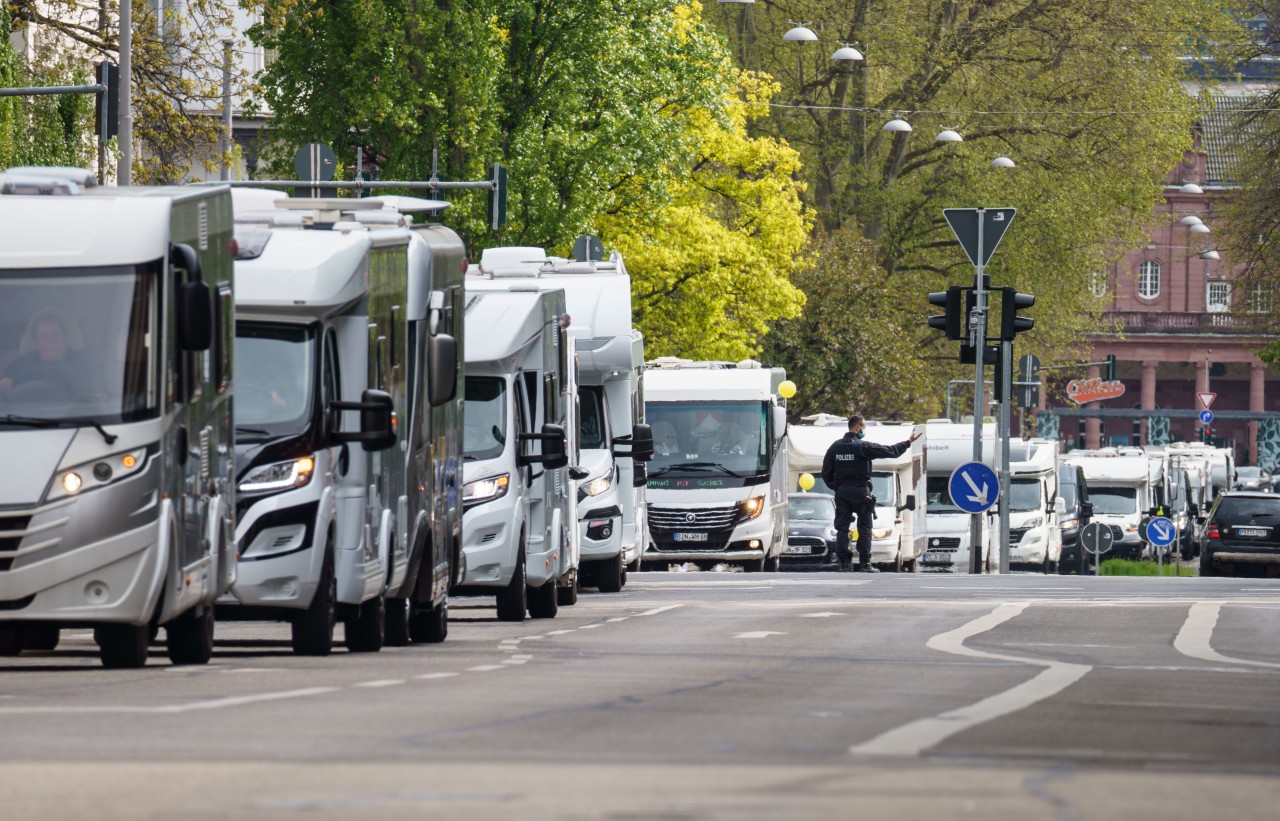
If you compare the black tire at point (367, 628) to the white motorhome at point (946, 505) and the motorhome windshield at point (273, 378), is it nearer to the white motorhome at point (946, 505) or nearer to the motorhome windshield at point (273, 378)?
the motorhome windshield at point (273, 378)

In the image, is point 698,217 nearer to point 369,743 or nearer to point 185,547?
point 185,547

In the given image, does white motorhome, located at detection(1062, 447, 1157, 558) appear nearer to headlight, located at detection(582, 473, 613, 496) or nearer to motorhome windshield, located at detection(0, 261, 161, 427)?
headlight, located at detection(582, 473, 613, 496)

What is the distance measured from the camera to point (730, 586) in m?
32.1

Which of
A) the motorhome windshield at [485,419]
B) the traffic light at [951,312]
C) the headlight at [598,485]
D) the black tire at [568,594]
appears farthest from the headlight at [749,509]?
the motorhome windshield at [485,419]

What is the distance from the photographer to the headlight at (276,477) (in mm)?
17297

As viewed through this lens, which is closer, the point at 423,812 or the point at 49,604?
the point at 423,812

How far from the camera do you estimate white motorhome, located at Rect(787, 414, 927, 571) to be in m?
45.7

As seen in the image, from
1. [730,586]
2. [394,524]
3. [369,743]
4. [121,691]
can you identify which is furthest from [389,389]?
[730,586]

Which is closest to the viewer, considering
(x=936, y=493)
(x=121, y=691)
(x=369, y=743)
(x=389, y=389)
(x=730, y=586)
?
(x=369, y=743)

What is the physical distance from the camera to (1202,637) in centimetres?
2145

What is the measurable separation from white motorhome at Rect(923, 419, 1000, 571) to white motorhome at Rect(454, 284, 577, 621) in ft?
88.8

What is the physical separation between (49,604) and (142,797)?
6.30m

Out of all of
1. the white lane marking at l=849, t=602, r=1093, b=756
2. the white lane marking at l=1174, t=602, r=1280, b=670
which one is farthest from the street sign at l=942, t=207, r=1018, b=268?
the white lane marking at l=849, t=602, r=1093, b=756

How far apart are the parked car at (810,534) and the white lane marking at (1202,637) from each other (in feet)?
62.8
